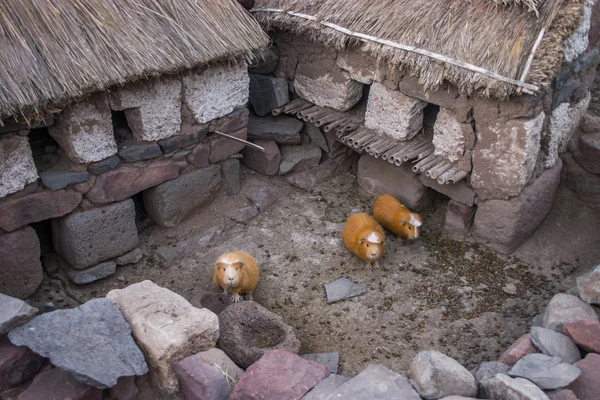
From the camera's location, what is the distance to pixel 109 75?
16.4ft

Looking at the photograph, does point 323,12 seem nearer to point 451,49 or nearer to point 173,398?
point 451,49

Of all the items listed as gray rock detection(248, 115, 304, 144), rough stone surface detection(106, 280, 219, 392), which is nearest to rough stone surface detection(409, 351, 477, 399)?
rough stone surface detection(106, 280, 219, 392)

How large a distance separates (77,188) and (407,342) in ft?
10.4

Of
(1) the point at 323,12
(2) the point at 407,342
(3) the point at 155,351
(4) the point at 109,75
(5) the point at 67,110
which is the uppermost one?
(1) the point at 323,12

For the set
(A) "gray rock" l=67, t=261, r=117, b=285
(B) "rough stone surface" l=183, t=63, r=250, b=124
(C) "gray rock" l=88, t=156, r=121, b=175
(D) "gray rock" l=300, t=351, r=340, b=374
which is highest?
(B) "rough stone surface" l=183, t=63, r=250, b=124

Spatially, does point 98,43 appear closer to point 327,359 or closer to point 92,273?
point 92,273

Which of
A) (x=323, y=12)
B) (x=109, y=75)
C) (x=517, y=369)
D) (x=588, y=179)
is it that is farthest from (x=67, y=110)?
(x=588, y=179)

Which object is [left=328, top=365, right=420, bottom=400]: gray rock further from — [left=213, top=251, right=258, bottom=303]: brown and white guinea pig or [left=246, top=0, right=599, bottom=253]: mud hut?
[left=246, top=0, right=599, bottom=253]: mud hut

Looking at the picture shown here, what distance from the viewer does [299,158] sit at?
23.5 ft

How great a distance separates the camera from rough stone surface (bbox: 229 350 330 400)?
390cm

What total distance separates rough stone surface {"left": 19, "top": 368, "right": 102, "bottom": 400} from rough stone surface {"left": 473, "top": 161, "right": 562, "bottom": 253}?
12.9 ft

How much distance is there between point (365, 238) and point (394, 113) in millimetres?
1350

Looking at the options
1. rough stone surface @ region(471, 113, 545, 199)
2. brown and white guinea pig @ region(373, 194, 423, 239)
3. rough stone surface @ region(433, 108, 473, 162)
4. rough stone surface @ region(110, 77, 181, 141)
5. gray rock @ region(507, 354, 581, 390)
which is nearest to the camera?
gray rock @ region(507, 354, 581, 390)

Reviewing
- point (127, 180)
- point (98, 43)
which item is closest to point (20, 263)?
point (127, 180)
